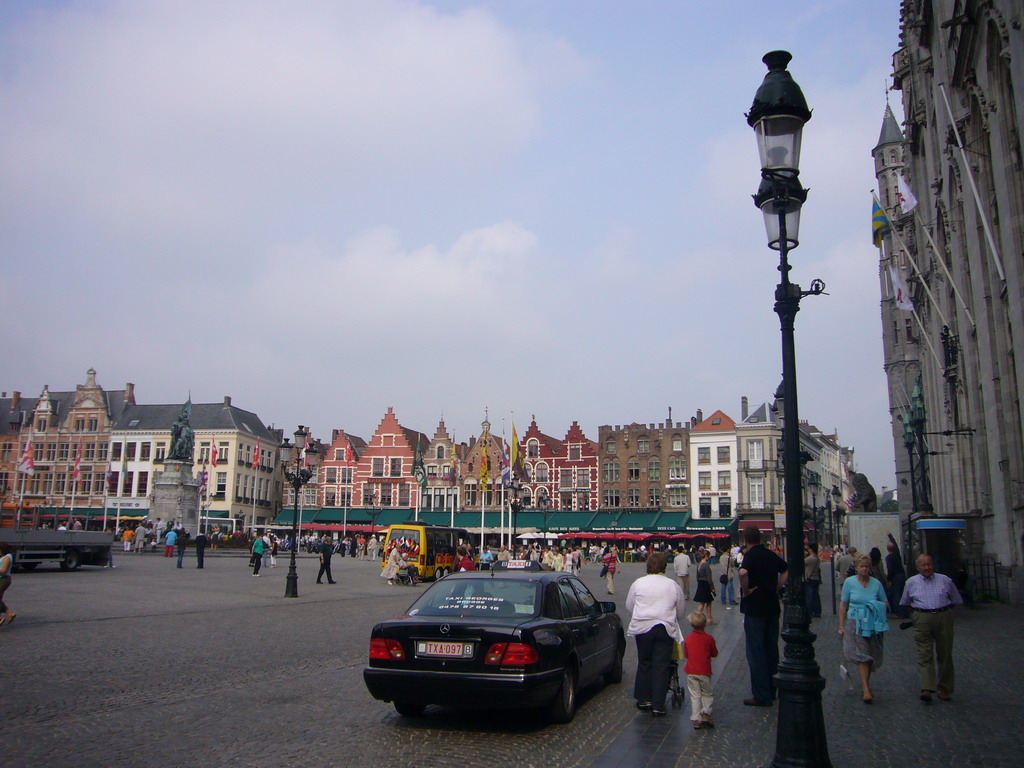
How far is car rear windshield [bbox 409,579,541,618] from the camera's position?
8.30 m

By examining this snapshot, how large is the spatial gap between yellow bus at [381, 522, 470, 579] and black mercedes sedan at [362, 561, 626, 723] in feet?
84.2

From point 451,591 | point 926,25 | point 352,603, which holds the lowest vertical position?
point 352,603

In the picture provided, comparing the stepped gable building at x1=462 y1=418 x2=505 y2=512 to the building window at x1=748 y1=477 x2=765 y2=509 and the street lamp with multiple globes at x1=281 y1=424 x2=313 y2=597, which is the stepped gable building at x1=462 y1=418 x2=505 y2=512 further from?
the street lamp with multiple globes at x1=281 y1=424 x2=313 y2=597

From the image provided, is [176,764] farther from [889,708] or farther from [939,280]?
[939,280]

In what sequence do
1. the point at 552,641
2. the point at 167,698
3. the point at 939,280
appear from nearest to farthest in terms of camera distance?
the point at 552,641
the point at 167,698
the point at 939,280

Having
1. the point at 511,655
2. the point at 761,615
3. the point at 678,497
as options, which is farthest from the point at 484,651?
the point at 678,497

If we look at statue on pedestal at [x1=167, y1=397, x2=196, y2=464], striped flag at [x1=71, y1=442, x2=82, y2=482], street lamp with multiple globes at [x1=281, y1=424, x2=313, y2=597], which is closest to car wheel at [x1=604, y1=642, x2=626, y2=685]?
street lamp with multiple globes at [x1=281, y1=424, x2=313, y2=597]

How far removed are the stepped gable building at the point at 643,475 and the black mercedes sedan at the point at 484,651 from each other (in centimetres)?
6727

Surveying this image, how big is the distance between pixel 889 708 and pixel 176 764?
7228mm

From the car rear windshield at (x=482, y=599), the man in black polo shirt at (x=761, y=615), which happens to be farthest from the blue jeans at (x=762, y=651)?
the car rear windshield at (x=482, y=599)

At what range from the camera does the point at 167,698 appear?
28.8 feet

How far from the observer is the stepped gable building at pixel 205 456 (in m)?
84.5

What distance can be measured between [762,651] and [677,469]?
69908 mm

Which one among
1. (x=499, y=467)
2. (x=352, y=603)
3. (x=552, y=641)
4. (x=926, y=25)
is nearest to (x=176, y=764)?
(x=552, y=641)
